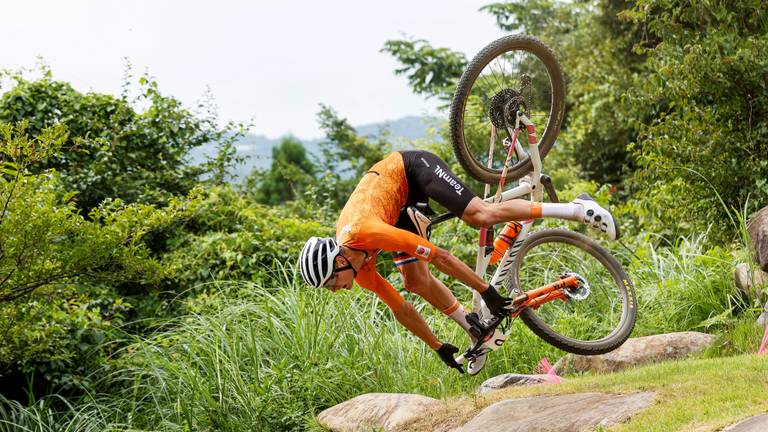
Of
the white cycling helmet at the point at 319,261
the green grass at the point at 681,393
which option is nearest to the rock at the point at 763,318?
the green grass at the point at 681,393

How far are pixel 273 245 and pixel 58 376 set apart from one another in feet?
8.97

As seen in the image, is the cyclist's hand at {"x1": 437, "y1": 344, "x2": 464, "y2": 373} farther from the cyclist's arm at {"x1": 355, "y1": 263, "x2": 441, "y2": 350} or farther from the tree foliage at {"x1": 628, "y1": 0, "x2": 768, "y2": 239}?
the tree foliage at {"x1": 628, "y1": 0, "x2": 768, "y2": 239}

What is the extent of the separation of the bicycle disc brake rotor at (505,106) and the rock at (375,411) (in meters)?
2.02

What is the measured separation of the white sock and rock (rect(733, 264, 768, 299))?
2.66 metres

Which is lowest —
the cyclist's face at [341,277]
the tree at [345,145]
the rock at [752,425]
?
the rock at [752,425]

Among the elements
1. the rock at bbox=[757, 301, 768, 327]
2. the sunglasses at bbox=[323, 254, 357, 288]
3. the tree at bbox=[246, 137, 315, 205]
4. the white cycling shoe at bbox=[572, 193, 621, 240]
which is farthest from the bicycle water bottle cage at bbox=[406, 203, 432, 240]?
the tree at bbox=[246, 137, 315, 205]

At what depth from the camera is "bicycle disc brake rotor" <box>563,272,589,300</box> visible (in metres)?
6.21

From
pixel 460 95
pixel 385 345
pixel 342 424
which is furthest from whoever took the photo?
pixel 385 345

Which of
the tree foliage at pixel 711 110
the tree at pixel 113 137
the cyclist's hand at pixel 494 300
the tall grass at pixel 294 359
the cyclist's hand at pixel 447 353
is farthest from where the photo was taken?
the tree at pixel 113 137

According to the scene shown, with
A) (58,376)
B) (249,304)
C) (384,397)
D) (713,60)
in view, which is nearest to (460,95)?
(384,397)

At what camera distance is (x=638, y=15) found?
9.68 metres

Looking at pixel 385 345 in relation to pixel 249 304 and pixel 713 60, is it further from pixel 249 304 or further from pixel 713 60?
pixel 713 60

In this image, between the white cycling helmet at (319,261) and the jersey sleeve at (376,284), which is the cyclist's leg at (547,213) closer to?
the jersey sleeve at (376,284)

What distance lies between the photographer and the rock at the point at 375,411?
6074 millimetres
